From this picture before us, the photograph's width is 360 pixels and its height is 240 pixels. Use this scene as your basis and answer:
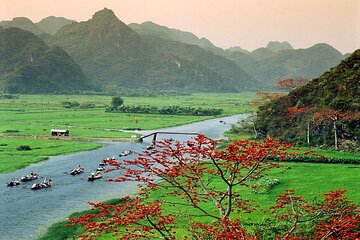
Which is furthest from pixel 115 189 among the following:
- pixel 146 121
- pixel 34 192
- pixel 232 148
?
pixel 146 121

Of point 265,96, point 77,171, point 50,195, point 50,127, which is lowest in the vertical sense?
point 50,195

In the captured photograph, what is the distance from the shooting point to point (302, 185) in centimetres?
3766

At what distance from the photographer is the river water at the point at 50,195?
3219 centimetres

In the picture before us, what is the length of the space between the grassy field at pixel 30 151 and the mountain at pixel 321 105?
A: 31591mm

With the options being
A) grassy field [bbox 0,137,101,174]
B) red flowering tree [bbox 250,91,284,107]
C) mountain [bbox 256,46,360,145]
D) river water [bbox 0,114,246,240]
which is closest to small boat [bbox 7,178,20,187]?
river water [bbox 0,114,246,240]

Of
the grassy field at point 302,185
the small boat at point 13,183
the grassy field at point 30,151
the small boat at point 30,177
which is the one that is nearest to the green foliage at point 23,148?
the grassy field at point 30,151

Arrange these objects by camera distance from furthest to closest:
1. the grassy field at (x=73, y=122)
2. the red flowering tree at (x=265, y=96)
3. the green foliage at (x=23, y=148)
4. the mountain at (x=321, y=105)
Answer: the red flowering tree at (x=265, y=96) → the grassy field at (x=73, y=122) → the green foliage at (x=23, y=148) → the mountain at (x=321, y=105)

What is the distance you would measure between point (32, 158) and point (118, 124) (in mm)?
42873

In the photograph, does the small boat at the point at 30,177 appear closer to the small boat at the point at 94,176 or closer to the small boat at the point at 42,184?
the small boat at the point at 42,184

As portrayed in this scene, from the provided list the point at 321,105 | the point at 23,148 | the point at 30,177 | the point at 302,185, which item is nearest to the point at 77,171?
the point at 30,177

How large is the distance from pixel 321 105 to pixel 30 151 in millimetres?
45695

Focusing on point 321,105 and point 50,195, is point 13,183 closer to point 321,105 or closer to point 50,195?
point 50,195

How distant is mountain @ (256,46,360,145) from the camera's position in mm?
59250

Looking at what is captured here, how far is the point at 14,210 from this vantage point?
36094mm
